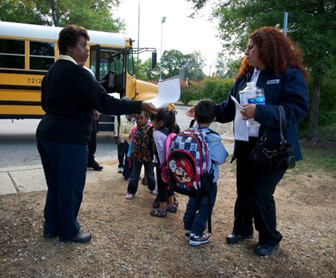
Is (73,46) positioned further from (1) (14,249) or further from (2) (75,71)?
(1) (14,249)

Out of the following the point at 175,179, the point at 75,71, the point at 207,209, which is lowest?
the point at 207,209

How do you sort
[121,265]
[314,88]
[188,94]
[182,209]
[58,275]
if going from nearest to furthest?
[58,275], [121,265], [182,209], [314,88], [188,94]

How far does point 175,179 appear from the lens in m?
3.22

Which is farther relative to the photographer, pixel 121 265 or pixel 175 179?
pixel 175 179

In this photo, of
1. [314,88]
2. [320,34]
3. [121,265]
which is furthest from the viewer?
[314,88]

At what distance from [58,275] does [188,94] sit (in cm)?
2476

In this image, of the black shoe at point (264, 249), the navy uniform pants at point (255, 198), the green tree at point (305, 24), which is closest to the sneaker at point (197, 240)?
the navy uniform pants at point (255, 198)

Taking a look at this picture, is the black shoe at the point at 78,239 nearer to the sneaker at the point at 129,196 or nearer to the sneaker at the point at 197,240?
the sneaker at the point at 197,240

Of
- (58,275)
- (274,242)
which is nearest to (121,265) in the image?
(58,275)

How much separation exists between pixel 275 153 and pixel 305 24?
616cm

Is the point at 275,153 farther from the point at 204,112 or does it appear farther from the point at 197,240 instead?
the point at 197,240

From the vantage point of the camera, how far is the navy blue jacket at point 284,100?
2646mm

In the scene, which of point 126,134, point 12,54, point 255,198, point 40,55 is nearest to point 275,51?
point 255,198

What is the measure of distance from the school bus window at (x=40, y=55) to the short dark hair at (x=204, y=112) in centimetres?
688
